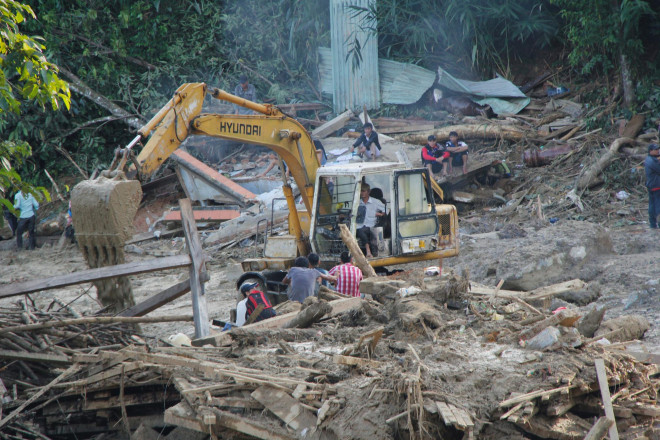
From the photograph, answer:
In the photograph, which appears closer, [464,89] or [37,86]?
[37,86]

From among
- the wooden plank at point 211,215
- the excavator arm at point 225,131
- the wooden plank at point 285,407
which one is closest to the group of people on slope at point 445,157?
the wooden plank at point 211,215

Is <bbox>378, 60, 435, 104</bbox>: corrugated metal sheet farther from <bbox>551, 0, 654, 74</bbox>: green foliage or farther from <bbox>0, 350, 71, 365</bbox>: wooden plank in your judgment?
<bbox>0, 350, 71, 365</bbox>: wooden plank

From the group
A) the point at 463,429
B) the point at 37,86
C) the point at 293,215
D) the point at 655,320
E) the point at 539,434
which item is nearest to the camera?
the point at 463,429

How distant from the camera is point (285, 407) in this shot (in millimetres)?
4320

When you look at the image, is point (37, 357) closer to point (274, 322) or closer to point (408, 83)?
point (274, 322)

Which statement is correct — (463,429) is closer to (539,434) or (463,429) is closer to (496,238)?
(539,434)

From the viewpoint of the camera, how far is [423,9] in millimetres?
20469

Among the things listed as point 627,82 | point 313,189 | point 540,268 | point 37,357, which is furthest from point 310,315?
point 627,82

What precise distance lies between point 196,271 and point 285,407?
215 centimetres

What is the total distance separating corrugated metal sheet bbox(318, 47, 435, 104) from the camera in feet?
66.1

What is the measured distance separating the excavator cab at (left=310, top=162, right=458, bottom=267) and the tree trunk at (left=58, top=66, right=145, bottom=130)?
38.0 ft

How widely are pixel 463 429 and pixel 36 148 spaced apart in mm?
19484

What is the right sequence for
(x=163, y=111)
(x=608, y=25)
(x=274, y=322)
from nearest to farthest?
(x=274, y=322)
(x=163, y=111)
(x=608, y=25)

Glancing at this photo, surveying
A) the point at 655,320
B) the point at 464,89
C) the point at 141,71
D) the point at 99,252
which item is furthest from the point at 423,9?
the point at 99,252
